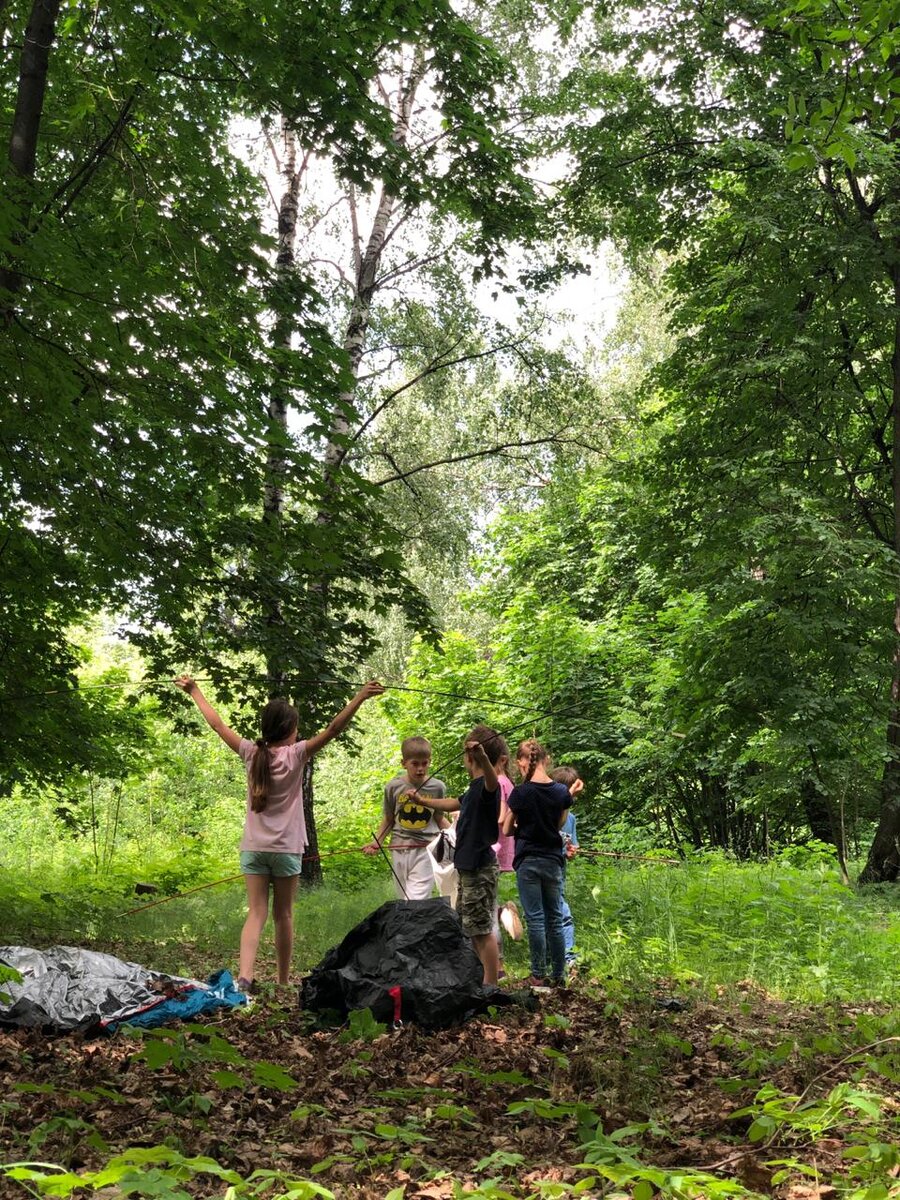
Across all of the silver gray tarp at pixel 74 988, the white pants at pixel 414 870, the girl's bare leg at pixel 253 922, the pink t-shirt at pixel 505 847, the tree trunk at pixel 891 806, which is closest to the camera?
the silver gray tarp at pixel 74 988

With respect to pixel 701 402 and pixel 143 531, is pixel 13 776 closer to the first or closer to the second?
pixel 143 531

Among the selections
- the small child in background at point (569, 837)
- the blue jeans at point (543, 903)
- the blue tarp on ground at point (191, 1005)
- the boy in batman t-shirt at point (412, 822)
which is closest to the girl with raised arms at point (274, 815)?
the blue tarp on ground at point (191, 1005)

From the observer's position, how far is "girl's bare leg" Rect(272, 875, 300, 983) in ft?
20.1

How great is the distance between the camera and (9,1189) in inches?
110

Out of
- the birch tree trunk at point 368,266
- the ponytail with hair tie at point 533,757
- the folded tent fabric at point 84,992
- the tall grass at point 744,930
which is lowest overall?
the tall grass at point 744,930

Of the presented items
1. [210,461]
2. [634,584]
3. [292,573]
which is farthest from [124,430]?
[634,584]

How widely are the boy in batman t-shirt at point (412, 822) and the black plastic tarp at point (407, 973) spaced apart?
3.21ft

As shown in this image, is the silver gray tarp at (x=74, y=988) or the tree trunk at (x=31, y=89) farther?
the tree trunk at (x=31, y=89)

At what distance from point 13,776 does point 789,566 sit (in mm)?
7928

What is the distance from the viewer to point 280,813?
6070 mm

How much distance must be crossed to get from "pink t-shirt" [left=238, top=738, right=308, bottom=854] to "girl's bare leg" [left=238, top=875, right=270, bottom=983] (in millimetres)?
239

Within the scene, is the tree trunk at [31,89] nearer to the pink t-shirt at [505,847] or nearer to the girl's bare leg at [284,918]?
the girl's bare leg at [284,918]

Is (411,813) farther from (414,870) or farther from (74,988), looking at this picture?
(74,988)

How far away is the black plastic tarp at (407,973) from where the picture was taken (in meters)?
5.13
